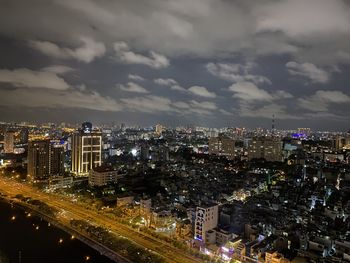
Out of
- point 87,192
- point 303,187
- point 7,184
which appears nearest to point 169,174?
point 87,192

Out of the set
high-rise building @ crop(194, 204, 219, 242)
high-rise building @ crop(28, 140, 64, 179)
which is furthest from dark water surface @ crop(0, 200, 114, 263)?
high-rise building @ crop(28, 140, 64, 179)

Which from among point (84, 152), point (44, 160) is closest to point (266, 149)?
point (84, 152)

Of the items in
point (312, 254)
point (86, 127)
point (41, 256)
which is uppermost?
point (86, 127)

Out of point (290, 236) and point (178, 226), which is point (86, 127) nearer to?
point (178, 226)

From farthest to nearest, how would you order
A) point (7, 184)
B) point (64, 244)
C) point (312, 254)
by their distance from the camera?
1. point (7, 184)
2. point (64, 244)
3. point (312, 254)

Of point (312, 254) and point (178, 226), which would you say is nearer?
point (312, 254)

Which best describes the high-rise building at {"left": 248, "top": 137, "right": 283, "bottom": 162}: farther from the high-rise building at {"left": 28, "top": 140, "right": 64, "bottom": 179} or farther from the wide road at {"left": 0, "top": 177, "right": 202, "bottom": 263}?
the wide road at {"left": 0, "top": 177, "right": 202, "bottom": 263}

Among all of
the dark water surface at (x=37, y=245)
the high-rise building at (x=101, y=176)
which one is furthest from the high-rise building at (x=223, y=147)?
the dark water surface at (x=37, y=245)
